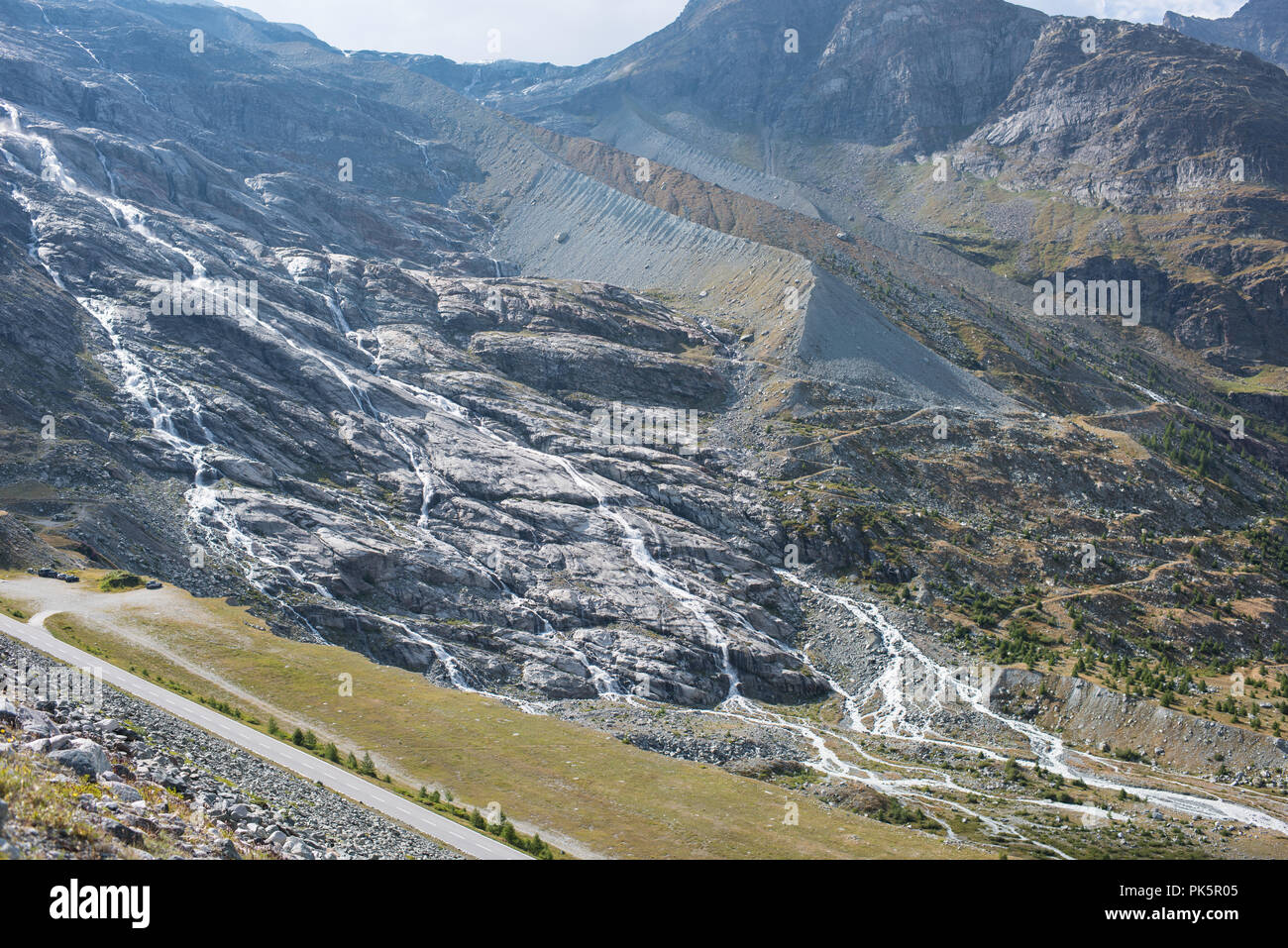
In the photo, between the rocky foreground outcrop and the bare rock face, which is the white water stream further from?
the rocky foreground outcrop

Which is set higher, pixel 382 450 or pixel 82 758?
pixel 82 758

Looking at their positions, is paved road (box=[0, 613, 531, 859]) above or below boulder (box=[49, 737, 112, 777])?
below

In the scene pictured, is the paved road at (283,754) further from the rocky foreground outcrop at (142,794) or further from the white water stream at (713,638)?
the white water stream at (713,638)

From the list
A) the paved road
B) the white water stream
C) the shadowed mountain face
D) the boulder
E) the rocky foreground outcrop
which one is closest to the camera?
the rocky foreground outcrop

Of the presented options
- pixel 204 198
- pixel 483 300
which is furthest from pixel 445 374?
pixel 204 198

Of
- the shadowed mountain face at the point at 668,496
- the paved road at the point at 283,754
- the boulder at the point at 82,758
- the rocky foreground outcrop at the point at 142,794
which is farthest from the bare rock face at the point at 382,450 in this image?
the boulder at the point at 82,758

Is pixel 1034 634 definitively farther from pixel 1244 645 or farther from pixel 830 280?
pixel 830 280

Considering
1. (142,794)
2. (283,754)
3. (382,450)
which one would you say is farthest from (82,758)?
(382,450)

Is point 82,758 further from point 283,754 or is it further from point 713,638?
point 713,638

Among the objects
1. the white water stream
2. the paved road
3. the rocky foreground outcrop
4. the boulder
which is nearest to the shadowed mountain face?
the white water stream
